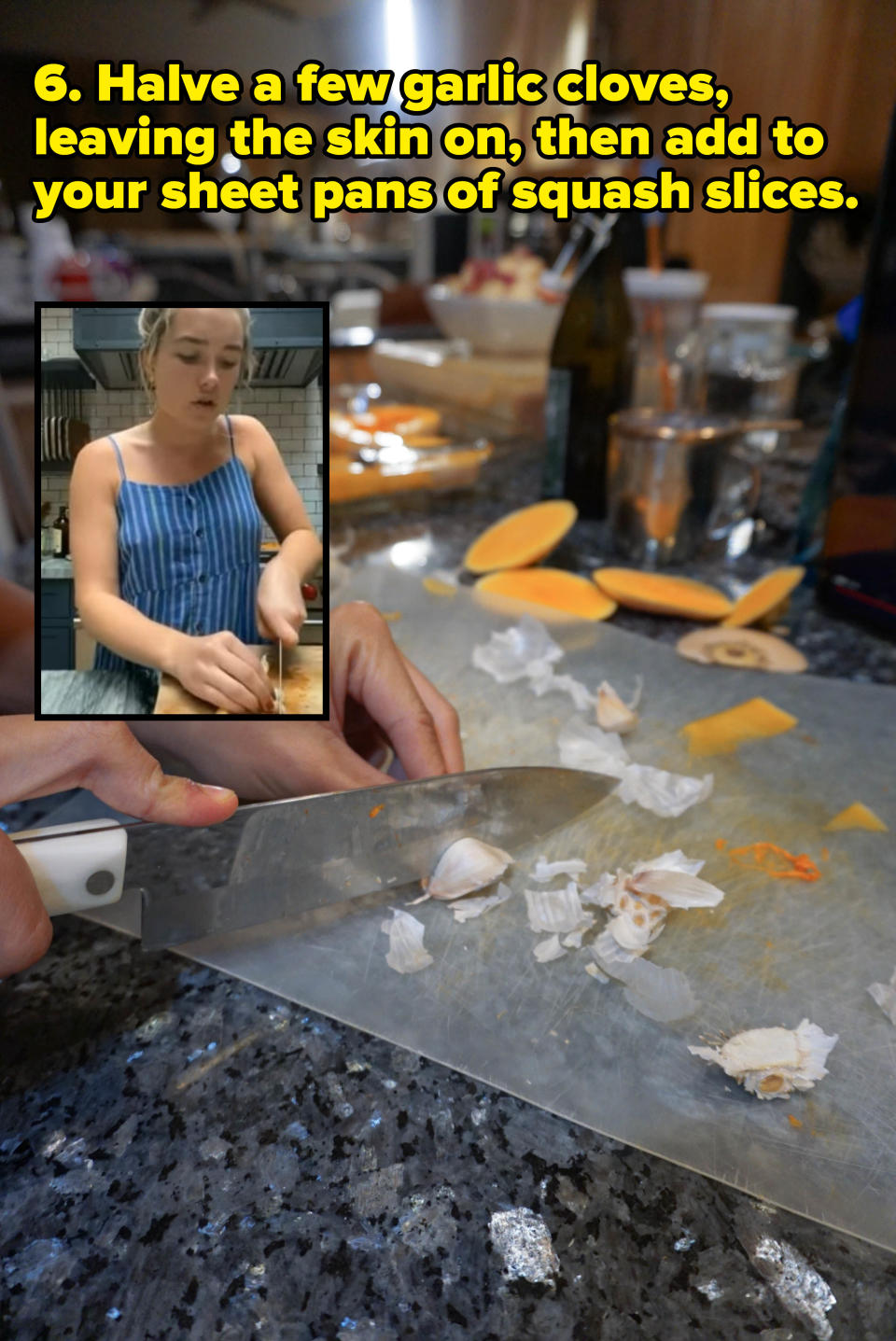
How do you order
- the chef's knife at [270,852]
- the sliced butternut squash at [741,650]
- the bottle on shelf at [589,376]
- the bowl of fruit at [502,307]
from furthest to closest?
the bowl of fruit at [502,307]
the bottle on shelf at [589,376]
the sliced butternut squash at [741,650]
the chef's knife at [270,852]

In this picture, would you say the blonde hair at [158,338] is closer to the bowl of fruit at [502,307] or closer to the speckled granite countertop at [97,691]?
the speckled granite countertop at [97,691]

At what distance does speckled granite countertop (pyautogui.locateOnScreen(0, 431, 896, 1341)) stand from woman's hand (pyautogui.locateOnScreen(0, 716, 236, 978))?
0.20 feet

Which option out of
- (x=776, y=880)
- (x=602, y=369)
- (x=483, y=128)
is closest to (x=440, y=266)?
(x=602, y=369)

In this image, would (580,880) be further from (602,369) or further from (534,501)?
(602,369)

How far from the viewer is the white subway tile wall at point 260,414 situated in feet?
0.79

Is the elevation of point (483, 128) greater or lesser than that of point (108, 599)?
greater

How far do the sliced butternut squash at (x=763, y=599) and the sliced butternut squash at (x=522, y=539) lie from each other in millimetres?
166

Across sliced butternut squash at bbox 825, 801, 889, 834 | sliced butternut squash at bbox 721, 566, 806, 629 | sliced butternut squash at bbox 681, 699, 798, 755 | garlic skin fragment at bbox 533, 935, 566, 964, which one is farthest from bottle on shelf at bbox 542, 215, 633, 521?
garlic skin fragment at bbox 533, 935, 566, 964

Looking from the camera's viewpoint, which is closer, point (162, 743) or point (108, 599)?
point (108, 599)

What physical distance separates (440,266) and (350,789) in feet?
9.79

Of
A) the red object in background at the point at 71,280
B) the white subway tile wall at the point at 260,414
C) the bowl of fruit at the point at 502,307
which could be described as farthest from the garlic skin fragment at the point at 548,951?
the red object in background at the point at 71,280

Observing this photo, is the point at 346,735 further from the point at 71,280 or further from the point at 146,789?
the point at 71,280

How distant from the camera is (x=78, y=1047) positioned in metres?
0.34

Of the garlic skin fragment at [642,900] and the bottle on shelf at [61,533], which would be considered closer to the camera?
the bottle on shelf at [61,533]
